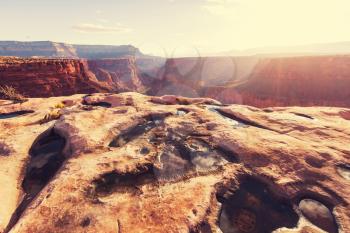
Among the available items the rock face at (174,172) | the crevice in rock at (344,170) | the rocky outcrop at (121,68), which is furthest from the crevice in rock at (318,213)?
the rocky outcrop at (121,68)

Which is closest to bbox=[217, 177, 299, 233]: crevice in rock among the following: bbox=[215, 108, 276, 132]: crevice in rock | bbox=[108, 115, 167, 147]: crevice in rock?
bbox=[215, 108, 276, 132]: crevice in rock

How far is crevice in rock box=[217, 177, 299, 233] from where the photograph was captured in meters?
6.75

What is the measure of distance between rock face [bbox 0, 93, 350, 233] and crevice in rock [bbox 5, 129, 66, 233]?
4cm

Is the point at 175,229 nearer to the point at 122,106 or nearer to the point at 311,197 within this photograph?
the point at 311,197

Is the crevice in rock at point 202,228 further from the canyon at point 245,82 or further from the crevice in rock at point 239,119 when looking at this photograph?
the canyon at point 245,82

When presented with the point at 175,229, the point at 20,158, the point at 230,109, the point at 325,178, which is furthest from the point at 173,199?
the point at 230,109

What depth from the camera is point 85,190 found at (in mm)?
7676

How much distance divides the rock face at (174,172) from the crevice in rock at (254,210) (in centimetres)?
3

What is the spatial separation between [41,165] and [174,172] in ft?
18.0

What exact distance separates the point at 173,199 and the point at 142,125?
20.4ft

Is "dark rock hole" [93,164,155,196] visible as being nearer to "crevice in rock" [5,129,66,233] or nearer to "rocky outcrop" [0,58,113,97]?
"crevice in rock" [5,129,66,233]

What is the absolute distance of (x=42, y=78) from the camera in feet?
119

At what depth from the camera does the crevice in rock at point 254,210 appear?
6.75m

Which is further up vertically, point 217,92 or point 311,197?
point 311,197
